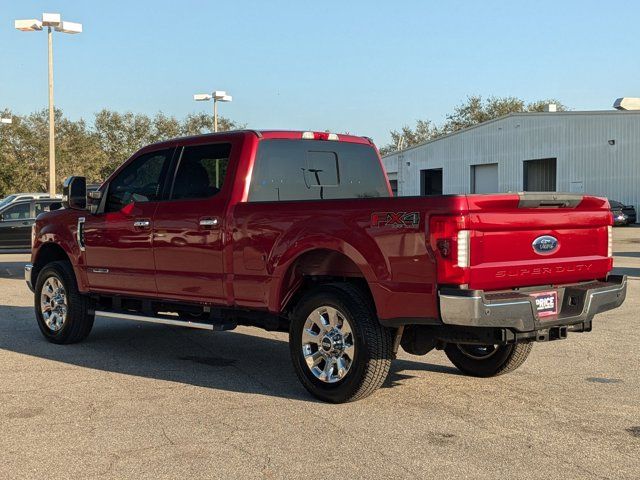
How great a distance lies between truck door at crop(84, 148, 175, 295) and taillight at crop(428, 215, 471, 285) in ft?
10.3

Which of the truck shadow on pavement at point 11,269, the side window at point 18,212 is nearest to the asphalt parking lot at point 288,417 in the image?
the truck shadow on pavement at point 11,269

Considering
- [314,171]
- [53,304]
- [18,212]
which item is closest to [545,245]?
[314,171]

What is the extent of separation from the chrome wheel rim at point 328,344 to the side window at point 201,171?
5.19 feet

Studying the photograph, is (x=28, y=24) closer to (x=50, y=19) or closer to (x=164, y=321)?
(x=50, y=19)

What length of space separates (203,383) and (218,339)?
2339mm

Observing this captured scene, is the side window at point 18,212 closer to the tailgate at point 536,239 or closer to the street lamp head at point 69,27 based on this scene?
the street lamp head at point 69,27

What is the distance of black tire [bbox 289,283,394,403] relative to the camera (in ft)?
19.3

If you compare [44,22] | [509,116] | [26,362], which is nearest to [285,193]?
[26,362]

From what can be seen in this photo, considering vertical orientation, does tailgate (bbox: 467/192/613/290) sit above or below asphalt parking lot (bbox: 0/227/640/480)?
above

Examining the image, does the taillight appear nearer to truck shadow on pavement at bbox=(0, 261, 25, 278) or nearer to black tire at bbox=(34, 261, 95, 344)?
black tire at bbox=(34, 261, 95, 344)

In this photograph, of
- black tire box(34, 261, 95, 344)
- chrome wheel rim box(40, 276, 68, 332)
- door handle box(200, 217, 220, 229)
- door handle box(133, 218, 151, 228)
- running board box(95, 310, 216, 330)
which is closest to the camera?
door handle box(200, 217, 220, 229)

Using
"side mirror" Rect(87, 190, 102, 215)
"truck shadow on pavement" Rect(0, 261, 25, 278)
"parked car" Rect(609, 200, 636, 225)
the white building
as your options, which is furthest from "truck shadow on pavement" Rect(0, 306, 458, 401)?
the white building

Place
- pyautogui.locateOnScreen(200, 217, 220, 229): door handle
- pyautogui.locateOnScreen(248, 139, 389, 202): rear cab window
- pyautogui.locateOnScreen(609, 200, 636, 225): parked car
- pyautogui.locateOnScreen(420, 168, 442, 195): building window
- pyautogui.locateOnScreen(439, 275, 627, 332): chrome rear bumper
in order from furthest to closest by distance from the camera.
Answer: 1. pyautogui.locateOnScreen(420, 168, 442, 195): building window
2. pyautogui.locateOnScreen(609, 200, 636, 225): parked car
3. pyautogui.locateOnScreen(248, 139, 389, 202): rear cab window
4. pyautogui.locateOnScreen(200, 217, 220, 229): door handle
5. pyautogui.locateOnScreen(439, 275, 627, 332): chrome rear bumper

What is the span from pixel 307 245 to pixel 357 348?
0.86 metres
